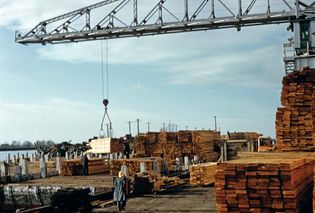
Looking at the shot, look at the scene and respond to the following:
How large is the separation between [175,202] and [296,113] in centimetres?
516

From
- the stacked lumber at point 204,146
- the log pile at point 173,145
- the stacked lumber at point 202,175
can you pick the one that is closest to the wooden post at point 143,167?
the stacked lumber at point 202,175

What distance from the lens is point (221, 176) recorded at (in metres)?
7.95

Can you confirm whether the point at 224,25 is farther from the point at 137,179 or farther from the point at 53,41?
the point at 137,179

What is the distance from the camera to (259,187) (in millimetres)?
7715

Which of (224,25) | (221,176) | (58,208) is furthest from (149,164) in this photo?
(224,25)

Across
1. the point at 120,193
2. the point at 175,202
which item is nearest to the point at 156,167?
the point at 175,202

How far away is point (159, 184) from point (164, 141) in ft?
36.1

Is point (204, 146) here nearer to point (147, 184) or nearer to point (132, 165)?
point (132, 165)

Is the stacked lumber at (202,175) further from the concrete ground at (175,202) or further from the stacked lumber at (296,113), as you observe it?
the stacked lumber at (296,113)

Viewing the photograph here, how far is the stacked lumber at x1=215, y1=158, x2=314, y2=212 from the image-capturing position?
24.8 ft

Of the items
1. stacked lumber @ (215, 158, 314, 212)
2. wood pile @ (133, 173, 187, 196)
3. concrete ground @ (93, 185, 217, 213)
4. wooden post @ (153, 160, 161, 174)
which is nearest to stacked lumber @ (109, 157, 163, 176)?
wooden post @ (153, 160, 161, 174)

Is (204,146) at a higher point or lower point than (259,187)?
higher

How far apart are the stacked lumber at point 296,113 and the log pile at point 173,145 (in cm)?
1628

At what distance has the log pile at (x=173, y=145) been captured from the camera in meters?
28.9
